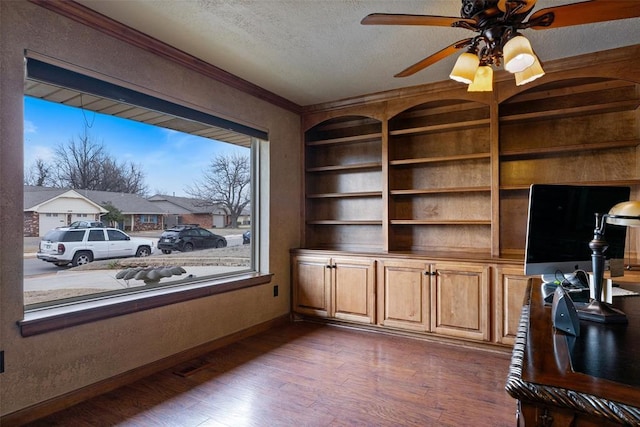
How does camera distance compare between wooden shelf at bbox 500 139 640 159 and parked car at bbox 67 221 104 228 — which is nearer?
parked car at bbox 67 221 104 228

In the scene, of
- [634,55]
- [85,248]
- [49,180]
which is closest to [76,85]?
[49,180]

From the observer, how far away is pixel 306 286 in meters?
3.96

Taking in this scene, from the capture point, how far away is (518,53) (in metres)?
1.65

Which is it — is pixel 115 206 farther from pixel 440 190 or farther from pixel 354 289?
pixel 440 190

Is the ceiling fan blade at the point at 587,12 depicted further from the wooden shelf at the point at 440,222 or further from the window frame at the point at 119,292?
the window frame at the point at 119,292

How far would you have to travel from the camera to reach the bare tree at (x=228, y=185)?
329 cm

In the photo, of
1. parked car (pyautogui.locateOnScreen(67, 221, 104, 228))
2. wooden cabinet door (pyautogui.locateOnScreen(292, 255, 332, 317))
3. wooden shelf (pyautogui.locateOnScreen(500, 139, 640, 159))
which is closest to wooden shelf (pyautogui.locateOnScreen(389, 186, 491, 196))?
wooden shelf (pyautogui.locateOnScreen(500, 139, 640, 159))

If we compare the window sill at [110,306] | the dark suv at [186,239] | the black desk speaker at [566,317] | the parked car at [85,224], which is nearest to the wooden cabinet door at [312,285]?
the window sill at [110,306]

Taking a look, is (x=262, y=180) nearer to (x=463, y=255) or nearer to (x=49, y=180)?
(x=49, y=180)

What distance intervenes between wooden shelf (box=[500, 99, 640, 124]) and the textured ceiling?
0.44 meters

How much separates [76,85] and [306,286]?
9.04 feet

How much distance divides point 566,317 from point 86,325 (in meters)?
2.57

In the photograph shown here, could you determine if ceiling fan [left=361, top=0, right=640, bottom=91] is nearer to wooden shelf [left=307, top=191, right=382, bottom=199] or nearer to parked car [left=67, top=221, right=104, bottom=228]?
wooden shelf [left=307, top=191, right=382, bottom=199]

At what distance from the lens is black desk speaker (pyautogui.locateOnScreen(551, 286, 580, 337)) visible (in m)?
1.13
